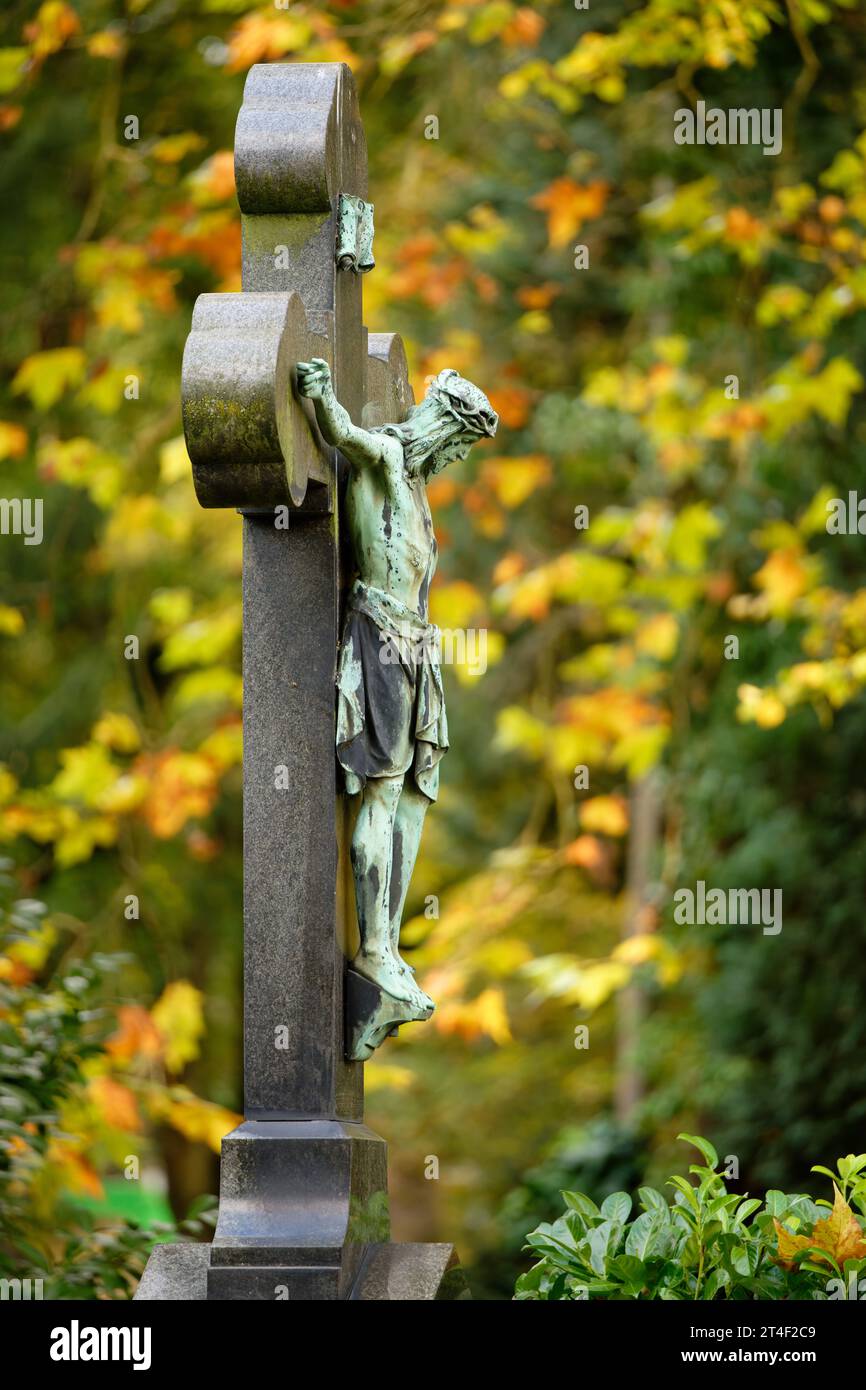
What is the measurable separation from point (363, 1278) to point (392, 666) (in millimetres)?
1461

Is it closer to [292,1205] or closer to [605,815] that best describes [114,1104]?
[605,815]

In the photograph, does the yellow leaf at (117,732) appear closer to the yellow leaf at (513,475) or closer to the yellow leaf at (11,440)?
the yellow leaf at (11,440)

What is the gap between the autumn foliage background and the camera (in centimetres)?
1015

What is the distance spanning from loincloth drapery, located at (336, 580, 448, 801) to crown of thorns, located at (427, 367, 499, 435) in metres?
0.49

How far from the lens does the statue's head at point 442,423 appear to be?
5.45 m

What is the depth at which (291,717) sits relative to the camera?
5309 mm

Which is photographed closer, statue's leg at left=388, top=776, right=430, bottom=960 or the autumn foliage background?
statue's leg at left=388, top=776, right=430, bottom=960

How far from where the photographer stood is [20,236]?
11.7 metres

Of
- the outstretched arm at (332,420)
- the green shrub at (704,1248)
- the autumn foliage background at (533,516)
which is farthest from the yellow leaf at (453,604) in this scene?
the green shrub at (704,1248)

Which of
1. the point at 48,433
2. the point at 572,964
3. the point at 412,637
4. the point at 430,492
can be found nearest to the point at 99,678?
the point at 48,433

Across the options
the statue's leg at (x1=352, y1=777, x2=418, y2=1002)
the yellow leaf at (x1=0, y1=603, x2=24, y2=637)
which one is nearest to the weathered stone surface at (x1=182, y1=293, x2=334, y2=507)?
the statue's leg at (x1=352, y1=777, x2=418, y2=1002)

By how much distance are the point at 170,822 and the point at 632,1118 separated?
309 centimetres

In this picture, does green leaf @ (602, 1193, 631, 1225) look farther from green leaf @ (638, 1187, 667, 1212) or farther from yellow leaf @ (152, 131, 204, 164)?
yellow leaf @ (152, 131, 204, 164)
